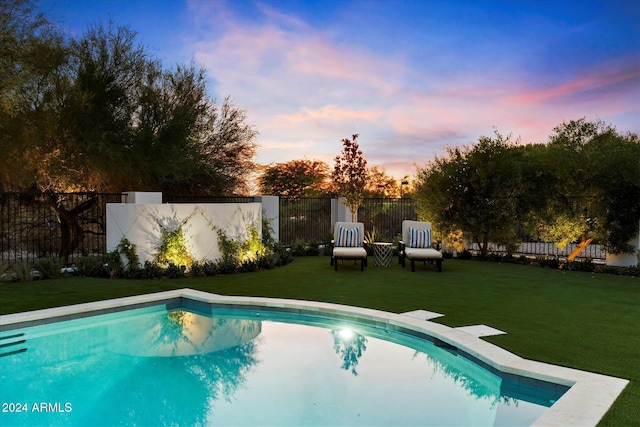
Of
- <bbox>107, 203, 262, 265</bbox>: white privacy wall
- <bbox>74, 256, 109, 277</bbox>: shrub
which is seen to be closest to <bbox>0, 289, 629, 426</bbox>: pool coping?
<bbox>107, 203, 262, 265</bbox>: white privacy wall

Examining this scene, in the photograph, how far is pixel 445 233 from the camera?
566 inches

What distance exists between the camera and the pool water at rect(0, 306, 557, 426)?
4.10 m

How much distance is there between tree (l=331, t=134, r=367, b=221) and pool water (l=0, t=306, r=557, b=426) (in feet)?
28.3

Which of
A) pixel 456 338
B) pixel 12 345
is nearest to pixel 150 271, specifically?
pixel 12 345

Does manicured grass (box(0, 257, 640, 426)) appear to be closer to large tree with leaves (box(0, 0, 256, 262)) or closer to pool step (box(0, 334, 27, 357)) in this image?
pool step (box(0, 334, 27, 357))

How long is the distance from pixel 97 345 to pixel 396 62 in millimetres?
11365

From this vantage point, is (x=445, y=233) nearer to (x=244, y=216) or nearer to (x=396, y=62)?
(x=396, y=62)

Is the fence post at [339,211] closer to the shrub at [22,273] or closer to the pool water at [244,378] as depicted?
the pool water at [244,378]

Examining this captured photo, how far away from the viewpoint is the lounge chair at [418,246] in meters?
11.1

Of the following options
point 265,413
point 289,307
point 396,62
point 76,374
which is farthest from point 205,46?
point 265,413

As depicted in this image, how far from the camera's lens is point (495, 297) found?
26.6 ft

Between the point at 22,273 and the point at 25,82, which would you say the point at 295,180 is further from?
the point at 22,273

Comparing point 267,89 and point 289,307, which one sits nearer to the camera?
point 289,307

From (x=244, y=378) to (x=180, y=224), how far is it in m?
6.41
